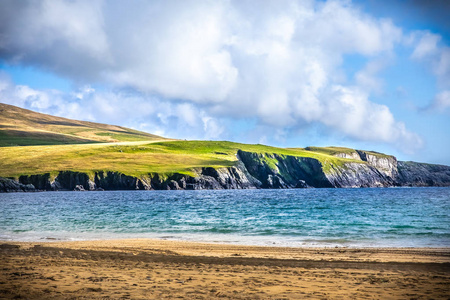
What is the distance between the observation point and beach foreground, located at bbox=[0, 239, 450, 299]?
1262 cm

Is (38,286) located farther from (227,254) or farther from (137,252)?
(227,254)

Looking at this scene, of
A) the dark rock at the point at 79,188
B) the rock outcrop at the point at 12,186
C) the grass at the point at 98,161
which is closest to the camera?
the rock outcrop at the point at 12,186

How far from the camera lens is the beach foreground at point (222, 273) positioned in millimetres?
12625

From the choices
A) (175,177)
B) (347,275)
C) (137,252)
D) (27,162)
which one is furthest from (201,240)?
(27,162)

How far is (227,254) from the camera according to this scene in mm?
21922

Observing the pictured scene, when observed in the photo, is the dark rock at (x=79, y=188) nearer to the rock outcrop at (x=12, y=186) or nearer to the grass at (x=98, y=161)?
the grass at (x=98, y=161)

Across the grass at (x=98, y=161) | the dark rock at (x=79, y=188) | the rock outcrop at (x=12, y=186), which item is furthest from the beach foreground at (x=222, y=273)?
the grass at (x=98, y=161)

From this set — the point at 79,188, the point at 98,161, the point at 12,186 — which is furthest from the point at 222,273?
the point at 98,161

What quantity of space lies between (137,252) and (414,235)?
907 inches

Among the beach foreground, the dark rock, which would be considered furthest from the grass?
the beach foreground

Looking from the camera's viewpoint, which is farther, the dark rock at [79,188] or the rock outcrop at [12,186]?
the dark rock at [79,188]

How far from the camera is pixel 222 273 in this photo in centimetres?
1602

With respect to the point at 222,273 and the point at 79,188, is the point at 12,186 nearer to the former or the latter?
the point at 79,188

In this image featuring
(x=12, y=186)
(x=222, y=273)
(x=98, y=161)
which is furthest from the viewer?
(x=98, y=161)
